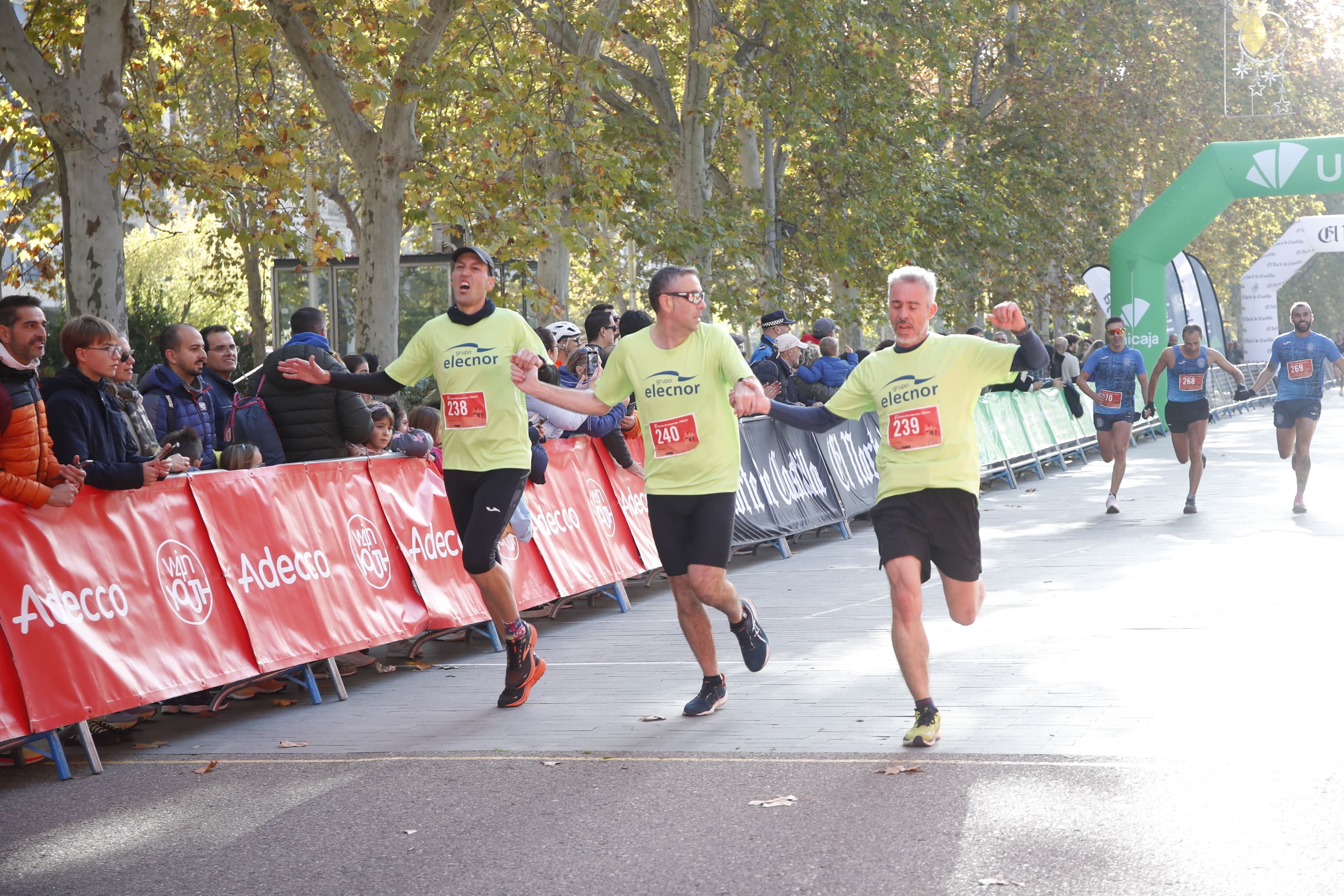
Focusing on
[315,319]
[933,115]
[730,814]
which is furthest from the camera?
[933,115]

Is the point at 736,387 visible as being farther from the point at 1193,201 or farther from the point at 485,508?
the point at 1193,201

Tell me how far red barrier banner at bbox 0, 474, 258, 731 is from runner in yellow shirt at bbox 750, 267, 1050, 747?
279 cm

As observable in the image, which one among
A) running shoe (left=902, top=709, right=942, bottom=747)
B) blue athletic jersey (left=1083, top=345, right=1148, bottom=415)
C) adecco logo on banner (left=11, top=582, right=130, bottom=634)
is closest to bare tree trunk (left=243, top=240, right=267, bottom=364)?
blue athletic jersey (left=1083, top=345, right=1148, bottom=415)

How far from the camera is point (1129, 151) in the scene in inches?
1403

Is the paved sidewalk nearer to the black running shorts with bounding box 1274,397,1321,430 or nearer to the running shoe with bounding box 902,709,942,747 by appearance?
the running shoe with bounding box 902,709,942,747

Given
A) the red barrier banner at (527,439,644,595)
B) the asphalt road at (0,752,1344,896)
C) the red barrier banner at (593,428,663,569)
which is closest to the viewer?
the asphalt road at (0,752,1344,896)

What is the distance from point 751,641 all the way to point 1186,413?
960cm

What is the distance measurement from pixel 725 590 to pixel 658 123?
18.3 meters

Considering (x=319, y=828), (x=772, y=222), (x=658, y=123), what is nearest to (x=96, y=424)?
(x=319, y=828)

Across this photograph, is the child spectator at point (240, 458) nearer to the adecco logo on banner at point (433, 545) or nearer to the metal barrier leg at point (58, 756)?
the adecco logo on banner at point (433, 545)

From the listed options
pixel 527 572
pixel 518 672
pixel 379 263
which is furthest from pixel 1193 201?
pixel 518 672

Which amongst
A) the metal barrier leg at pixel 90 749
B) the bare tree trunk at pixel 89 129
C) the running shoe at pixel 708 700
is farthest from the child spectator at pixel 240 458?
the bare tree trunk at pixel 89 129

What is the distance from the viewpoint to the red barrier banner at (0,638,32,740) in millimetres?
5863

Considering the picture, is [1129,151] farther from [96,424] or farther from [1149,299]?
[96,424]
